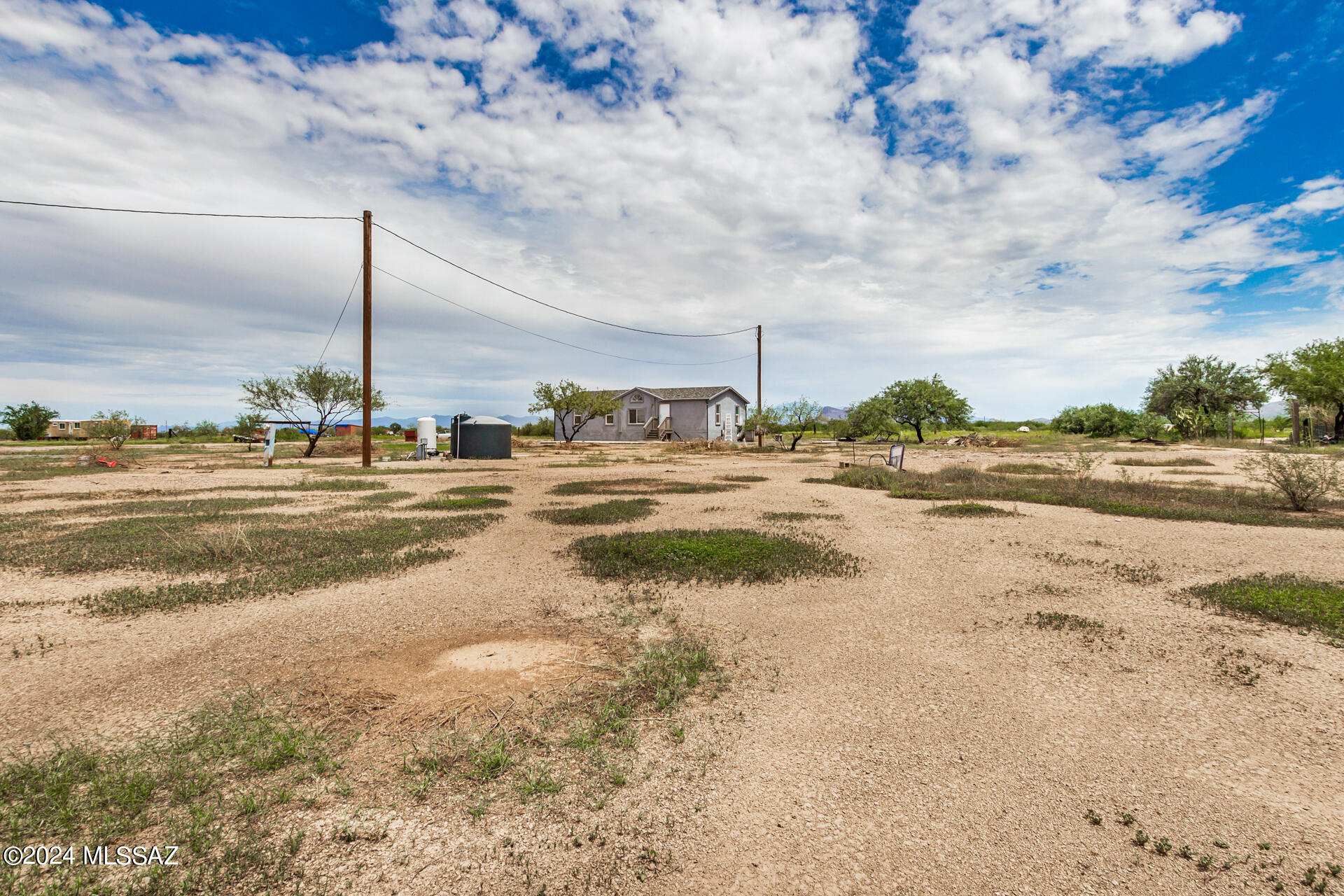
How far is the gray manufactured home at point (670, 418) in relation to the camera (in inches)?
1886

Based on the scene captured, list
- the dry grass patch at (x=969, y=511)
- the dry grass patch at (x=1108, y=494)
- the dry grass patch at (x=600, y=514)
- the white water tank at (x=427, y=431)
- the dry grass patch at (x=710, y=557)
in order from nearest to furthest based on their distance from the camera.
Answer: the dry grass patch at (x=710, y=557) → the dry grass patch at (x=1108, y=494) → the dry grass patch at (x=600, y=514) → the dry grass patch at (x=969, y=511) → the white water tank at (x=427, y=431)

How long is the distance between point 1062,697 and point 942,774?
1595 millimetres

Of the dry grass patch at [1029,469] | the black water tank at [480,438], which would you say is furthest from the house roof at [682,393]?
the dry grass patch at [1029,469]

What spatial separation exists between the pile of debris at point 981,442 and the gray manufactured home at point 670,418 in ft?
53.0

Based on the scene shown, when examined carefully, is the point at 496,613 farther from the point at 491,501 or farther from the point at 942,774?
the point at 491,501

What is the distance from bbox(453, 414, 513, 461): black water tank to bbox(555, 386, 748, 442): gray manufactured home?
57.8ft

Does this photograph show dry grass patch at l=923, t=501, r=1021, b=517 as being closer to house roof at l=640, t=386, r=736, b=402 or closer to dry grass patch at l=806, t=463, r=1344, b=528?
dry grass patch at l=806, t=463, r=1344, b=528

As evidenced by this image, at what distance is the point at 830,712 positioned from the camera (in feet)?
12.8

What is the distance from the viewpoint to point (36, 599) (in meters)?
6.27

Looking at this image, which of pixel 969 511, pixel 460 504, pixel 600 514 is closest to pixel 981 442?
pixel 969 511

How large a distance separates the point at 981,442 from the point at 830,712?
40.0 m

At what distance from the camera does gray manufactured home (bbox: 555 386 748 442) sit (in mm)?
47906

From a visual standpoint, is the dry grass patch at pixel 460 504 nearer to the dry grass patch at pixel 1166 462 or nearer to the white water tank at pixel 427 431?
the white water tank at pixel 427 431

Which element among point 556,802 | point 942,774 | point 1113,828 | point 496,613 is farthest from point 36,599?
point 1113,828
